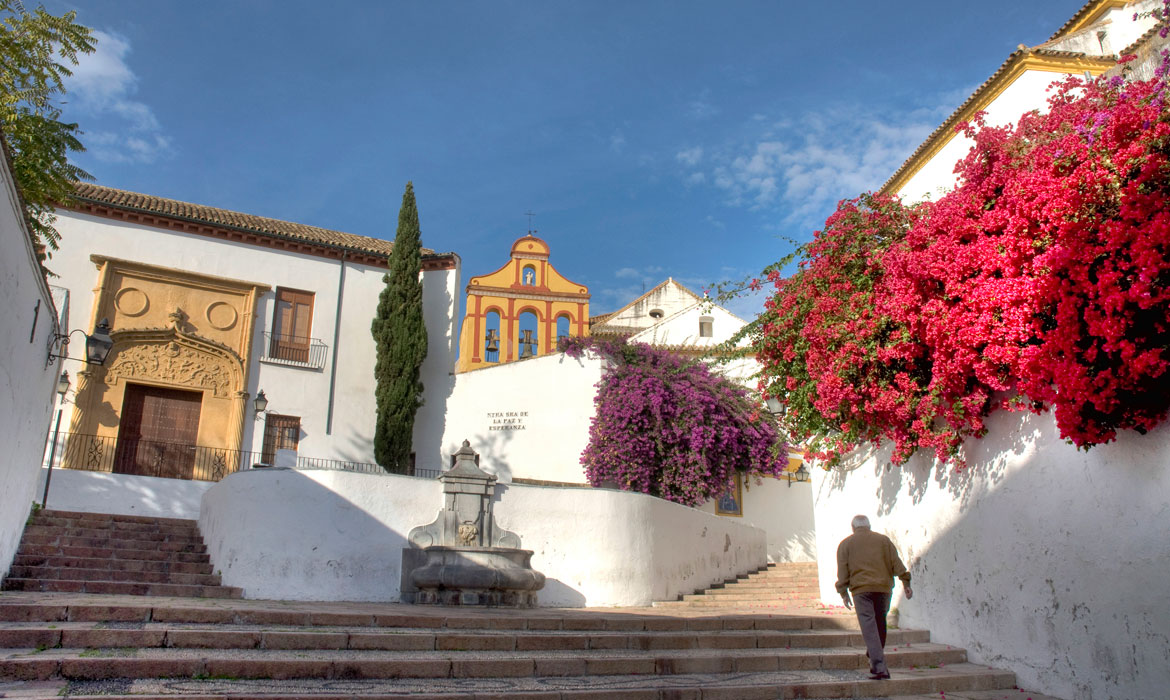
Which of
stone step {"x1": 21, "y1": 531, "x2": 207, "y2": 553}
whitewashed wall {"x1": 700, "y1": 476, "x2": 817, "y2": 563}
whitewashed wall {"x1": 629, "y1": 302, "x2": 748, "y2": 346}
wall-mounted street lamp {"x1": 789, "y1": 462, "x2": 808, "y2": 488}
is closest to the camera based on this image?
stone step {"x1": 21, "y1": 531, "x2": 207, "y2": 553}

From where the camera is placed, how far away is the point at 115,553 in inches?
438

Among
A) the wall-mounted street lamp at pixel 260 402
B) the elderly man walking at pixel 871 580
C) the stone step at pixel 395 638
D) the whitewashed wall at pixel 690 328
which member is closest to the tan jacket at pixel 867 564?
the elderly man walking at pixel 871 580

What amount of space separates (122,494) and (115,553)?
529cm

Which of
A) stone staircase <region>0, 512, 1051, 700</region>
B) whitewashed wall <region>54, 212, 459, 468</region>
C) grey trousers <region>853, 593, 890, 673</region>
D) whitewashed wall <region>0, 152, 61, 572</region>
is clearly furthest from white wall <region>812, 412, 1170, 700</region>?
whitewashed wall <region>54, 212, 459, 468</region>

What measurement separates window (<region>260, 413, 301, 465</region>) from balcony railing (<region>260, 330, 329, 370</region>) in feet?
4.49

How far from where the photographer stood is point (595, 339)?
746 inches

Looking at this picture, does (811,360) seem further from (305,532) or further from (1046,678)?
(305,532)

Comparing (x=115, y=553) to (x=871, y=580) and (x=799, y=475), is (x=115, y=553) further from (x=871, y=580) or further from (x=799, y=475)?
(x=799, y=475)

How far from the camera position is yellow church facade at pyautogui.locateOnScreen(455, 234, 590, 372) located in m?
27.2

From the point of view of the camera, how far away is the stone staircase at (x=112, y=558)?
377 inches

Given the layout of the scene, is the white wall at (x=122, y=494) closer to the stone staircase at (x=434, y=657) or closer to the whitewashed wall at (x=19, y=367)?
the whitewashed wall at (x=19, y=367)

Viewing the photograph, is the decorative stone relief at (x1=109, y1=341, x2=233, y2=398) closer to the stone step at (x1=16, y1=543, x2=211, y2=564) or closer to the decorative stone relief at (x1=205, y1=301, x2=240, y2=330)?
the decorative stone relief at (x1=205, y1=301, x2=240, y2=330)

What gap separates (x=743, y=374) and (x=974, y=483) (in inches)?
533

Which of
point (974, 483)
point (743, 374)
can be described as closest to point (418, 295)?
point (743, 374)
